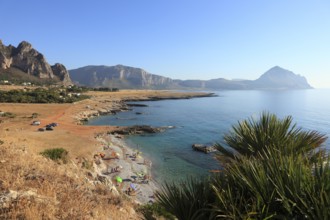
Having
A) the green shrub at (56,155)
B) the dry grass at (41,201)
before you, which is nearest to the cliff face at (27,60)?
the green shrub at (56,155)

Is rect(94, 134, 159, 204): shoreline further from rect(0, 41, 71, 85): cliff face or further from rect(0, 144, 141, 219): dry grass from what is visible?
rect(0, 41, 71, 85): cliff face

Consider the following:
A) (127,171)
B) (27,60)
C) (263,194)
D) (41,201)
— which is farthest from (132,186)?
(27,60)

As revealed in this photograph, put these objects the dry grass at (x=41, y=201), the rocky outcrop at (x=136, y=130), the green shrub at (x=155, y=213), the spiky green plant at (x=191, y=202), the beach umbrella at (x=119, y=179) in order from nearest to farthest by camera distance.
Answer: the spiky green plant at (x=191, y=202)
the dry grass at (x=41, y=201)
the green shrub at (x=155, y=213)
the beach umbrella at (x=119, y=179)
the rocky outcrop at (x=136, y=130)

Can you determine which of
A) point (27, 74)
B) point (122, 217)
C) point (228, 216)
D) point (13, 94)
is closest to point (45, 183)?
point (122, 217)

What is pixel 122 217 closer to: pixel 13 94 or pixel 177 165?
pixel 177 165

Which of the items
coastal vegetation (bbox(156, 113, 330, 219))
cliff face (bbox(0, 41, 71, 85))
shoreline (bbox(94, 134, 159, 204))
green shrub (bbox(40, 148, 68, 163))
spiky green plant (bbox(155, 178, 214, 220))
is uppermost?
cliff face (bbox(0, 41, 71, 85))

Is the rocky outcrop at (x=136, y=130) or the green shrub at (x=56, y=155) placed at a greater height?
the green shrub at (x=56, y=155)

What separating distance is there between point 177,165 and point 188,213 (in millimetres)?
20702

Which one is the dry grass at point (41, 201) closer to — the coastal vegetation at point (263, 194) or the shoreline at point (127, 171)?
the coastal vegetation at point (263, 194)

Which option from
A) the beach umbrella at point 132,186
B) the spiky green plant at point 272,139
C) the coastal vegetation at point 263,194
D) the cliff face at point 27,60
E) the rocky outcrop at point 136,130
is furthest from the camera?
the cliff face at point 27,60

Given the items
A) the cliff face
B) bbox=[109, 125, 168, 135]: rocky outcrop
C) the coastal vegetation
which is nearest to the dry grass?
the coastal vegetation

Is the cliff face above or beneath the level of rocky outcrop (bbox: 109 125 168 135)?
above

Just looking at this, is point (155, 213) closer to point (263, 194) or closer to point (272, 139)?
point (272, 139)

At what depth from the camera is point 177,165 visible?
25922mm
